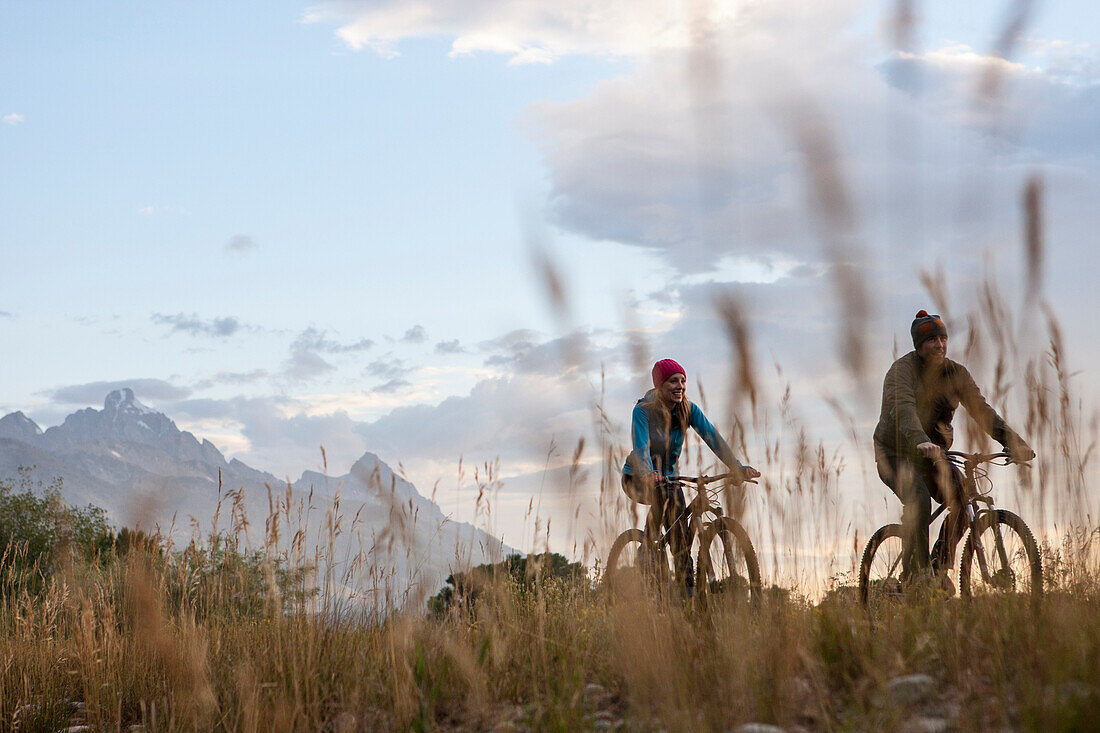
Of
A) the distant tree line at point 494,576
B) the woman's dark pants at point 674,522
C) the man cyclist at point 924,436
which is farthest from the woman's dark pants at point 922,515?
the distant tree line at point 494,576

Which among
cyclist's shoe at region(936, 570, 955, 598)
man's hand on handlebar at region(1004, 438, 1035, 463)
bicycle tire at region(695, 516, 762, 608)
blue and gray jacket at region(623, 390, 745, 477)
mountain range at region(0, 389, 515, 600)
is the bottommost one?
cyclist's shoe at region(936, 570, 955, 598)

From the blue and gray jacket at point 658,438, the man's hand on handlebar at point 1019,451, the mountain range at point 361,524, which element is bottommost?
the mountain range at point 361,524

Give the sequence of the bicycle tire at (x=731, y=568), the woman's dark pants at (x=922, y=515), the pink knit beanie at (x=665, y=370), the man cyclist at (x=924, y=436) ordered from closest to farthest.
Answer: the bicycle tire at (x=731, y=568)
the man cyclist at (x=924, y=436)
the woman's dark pants at (x=922, y=515)
the pink knit beanie at (x=665, y=370)

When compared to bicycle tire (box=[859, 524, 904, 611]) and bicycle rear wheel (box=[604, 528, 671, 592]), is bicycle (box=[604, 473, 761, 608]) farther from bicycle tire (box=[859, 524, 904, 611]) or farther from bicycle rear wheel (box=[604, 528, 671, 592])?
bicycle tire (box=[859, 524, 904, 611])

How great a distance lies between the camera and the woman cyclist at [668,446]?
4840 millimetres

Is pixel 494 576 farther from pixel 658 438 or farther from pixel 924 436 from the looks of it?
pixel 924 436

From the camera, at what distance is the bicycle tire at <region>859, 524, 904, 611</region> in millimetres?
4746

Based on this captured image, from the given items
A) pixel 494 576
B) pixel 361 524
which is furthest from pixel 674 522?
pixel 361 524

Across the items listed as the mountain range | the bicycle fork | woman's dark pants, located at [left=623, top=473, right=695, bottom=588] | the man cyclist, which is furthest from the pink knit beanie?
the bicycle fork

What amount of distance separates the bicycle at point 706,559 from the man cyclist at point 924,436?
1.01m

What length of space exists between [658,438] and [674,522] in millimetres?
548

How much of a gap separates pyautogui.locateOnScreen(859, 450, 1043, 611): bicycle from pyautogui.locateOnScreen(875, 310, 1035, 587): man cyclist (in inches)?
2.5

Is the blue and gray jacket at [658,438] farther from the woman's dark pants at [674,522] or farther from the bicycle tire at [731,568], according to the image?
the bicycle tire at [731,568]

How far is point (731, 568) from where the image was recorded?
14.3 ft
